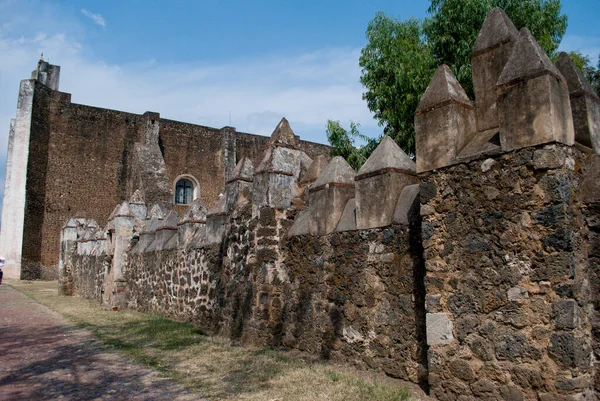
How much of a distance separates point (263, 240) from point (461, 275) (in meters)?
3.29

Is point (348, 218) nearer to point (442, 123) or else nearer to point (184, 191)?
point (442, 123)

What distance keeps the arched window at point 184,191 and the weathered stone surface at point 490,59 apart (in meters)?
30.3

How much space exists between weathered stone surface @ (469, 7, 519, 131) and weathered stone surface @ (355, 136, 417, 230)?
0.96m

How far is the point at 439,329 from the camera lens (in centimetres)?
416

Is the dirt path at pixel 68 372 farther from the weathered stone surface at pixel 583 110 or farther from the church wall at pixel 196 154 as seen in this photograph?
the church wall at pixel 196 154

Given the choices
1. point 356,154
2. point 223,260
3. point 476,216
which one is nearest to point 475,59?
point 476,216

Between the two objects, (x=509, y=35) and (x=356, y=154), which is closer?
(x=509, y=35)

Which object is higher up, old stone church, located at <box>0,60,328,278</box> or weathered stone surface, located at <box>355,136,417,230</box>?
old stone church, located at <box>0,60,328,278</box>

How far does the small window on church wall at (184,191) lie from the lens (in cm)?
3397

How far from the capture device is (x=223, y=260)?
799cm

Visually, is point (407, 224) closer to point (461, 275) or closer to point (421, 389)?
point (461, 275)

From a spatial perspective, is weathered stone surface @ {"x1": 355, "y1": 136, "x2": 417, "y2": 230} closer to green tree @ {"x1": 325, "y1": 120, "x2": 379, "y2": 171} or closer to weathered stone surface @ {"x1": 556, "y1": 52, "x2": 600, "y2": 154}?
weathered stone surface @ {"x1": 556, "y1": 52, "x2": 600, "y2": 154}

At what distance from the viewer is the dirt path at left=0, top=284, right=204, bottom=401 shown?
466cm

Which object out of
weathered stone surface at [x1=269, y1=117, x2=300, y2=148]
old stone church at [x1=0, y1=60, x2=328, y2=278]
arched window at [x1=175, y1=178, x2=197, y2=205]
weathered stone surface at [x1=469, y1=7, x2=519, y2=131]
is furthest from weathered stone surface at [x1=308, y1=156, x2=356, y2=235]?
arched window at [x1=175, y1=178, x2=197, y2=205]
